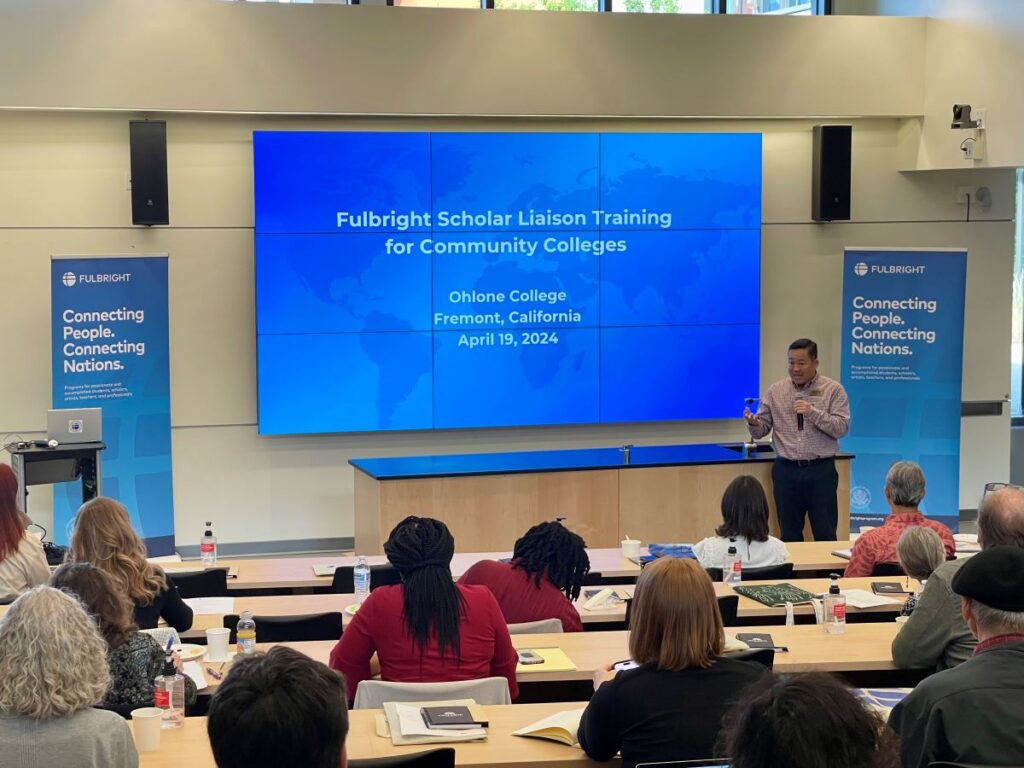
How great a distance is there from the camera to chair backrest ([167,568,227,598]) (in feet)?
18.5

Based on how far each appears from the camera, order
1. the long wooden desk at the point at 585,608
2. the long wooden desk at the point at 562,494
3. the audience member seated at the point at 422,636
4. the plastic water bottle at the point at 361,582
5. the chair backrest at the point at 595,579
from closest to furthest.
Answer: the audience member seated at the point at 422,636, the long wooden desk at the point at 585,608, the plastic water bottle at the point at 361,582, the chair backrest at the point at 595,579, the long wooden desk at the point at 562,494

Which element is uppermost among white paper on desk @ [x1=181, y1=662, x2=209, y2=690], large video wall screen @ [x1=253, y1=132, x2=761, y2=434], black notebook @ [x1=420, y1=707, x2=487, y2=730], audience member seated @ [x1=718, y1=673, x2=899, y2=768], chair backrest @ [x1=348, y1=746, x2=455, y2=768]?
large video wall screen @ [x1=253, y1=132, x2=761, y2=434]

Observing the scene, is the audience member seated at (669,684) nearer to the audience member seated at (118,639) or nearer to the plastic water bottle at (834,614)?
the audience member seated at (118,639)

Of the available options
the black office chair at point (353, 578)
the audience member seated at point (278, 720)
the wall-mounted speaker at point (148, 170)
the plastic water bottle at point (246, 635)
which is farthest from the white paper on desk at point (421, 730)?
the wall-mounted speaker at point (148, 170)

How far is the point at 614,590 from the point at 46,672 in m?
3.18

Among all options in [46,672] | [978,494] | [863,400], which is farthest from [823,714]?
[978,494]

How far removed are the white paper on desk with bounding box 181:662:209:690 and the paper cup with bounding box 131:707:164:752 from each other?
24.4 inches

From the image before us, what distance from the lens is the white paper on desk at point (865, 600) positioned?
5.11m

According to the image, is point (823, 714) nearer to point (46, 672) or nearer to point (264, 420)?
point (46, 672)

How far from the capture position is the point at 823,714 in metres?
1.93

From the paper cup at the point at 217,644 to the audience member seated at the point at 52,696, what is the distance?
1465 millimetres

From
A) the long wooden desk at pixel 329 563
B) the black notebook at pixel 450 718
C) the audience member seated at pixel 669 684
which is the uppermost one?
the audience member seated at pixel 669 684

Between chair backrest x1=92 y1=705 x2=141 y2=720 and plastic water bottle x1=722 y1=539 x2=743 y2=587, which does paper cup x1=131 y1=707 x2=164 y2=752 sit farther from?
plastic water bottle x1=722 y1=539 x2=743 y2=587

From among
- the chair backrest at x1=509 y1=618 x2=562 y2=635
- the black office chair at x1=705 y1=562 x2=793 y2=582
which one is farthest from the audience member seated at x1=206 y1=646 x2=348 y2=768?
the black office chair at x1=705 y1=562 x2=793 y2=582
